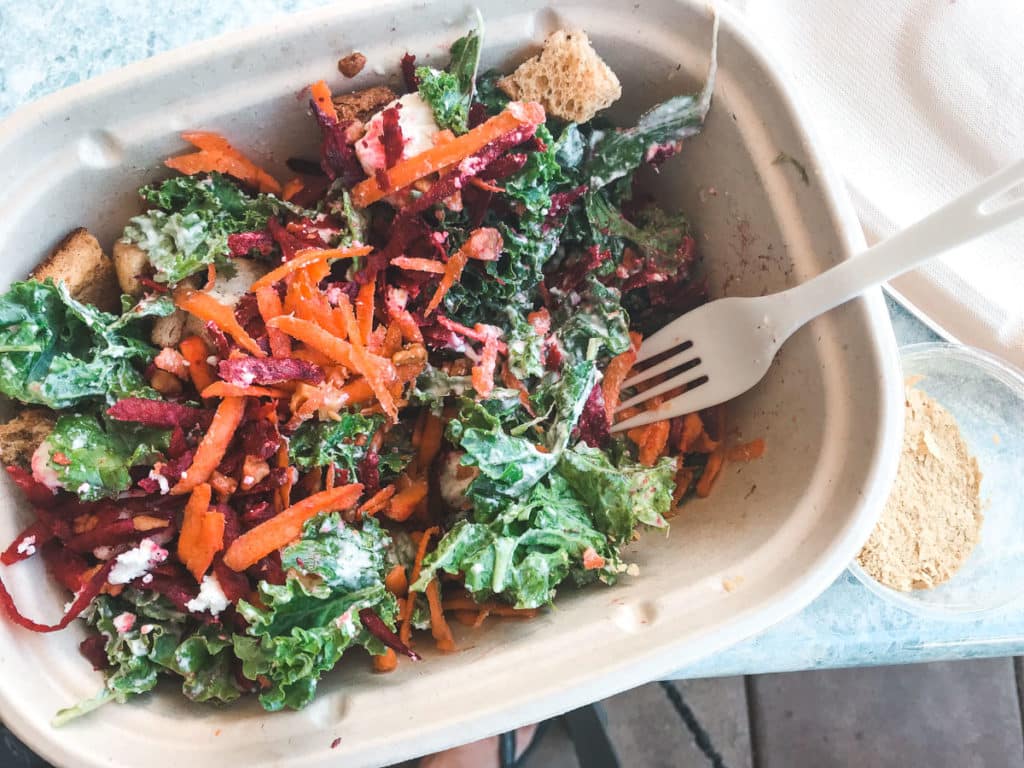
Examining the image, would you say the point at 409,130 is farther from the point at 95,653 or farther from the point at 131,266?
the point at 95,653

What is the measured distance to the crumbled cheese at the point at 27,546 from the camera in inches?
36.7

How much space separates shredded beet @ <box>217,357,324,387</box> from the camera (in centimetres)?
95

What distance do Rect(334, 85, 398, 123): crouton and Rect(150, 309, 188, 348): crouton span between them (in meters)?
0.34

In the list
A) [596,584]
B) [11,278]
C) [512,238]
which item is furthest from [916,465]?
[11,278]

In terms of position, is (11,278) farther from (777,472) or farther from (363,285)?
(777,472)

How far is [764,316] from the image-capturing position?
1.02 metres

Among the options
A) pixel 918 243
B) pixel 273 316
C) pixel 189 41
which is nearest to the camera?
pixel 918 243

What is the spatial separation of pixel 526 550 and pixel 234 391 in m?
0.42

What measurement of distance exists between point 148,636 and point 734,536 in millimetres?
754

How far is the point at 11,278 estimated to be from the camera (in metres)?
0.98

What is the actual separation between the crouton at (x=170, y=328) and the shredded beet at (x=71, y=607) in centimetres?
29

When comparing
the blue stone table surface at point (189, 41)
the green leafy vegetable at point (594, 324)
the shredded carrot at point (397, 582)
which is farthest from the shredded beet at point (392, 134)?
the shredded carrot at point (397, 582)

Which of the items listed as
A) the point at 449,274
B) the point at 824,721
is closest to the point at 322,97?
the point at 449,274

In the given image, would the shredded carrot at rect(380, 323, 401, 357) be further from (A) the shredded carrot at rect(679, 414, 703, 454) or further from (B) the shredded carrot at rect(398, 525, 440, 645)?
(A) the shredded carrot at rect(679, 414, 703, 454)
